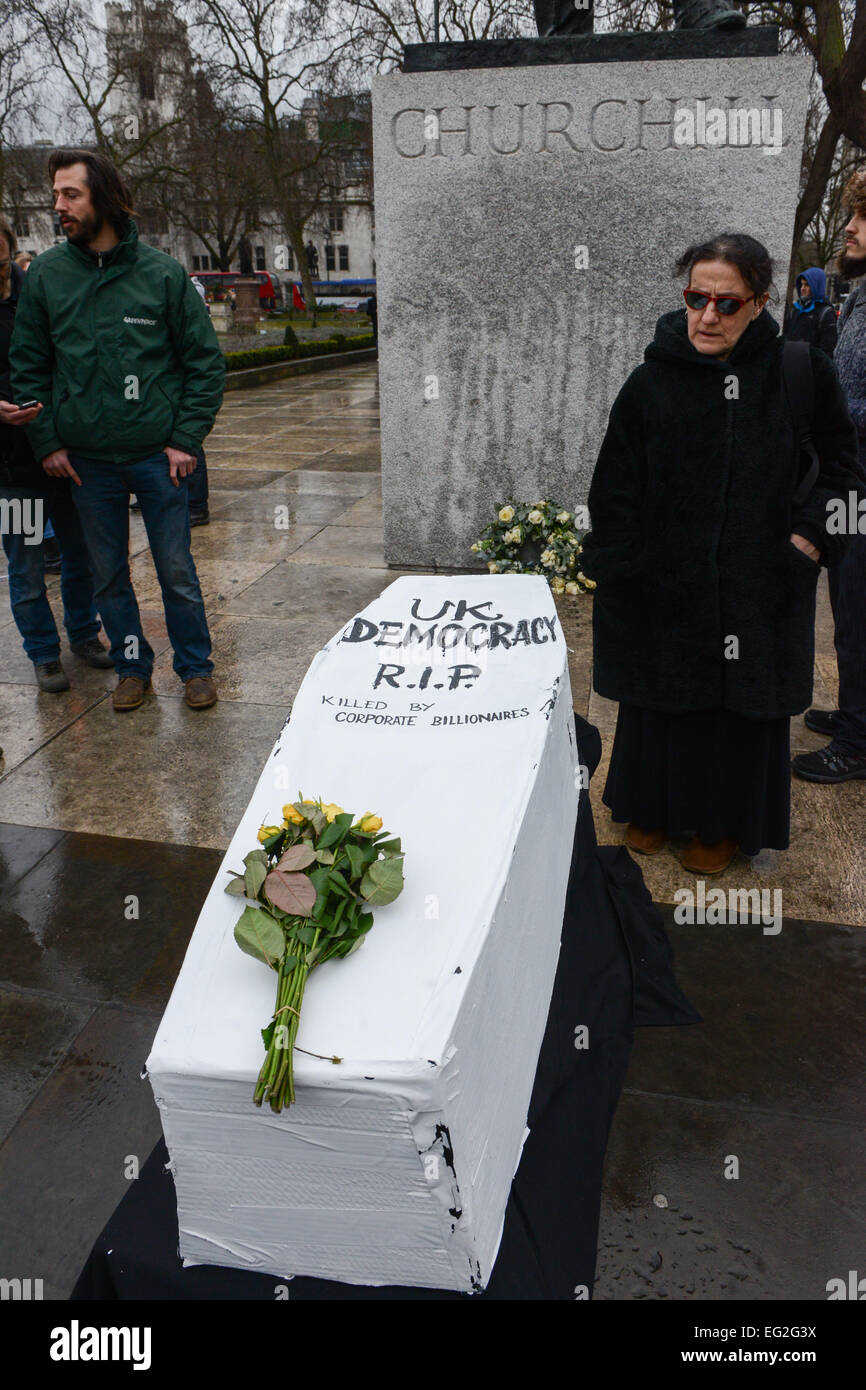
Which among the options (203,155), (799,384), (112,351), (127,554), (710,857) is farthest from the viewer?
(203,155)

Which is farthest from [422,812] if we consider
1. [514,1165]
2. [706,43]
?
[706,43]

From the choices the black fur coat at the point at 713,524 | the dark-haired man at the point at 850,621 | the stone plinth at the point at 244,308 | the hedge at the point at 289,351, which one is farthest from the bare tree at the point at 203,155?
the black fur coat at the point at 713,524

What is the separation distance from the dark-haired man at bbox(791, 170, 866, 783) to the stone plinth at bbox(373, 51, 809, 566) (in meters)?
1.49

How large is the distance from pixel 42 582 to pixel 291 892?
3428 millimetres

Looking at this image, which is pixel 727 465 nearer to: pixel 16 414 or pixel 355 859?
pixel 355 859

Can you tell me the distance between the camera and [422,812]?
209 centimetres

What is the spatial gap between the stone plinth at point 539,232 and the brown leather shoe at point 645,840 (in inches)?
122

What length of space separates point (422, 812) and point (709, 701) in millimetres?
1265

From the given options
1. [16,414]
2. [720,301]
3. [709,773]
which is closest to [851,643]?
[709,773]

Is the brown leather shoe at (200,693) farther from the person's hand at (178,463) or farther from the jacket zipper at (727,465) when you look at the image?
the jacket zipper at (727,465)

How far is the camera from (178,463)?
4227 millimetres

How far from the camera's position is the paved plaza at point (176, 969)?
6.84 feet

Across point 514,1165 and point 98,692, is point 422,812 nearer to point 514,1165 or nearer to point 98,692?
point 514,1165

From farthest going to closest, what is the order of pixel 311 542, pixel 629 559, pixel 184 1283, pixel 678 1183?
pixel 311 542 < pixel 629 559 < pixel 678 1183 < pixel 184 1283
